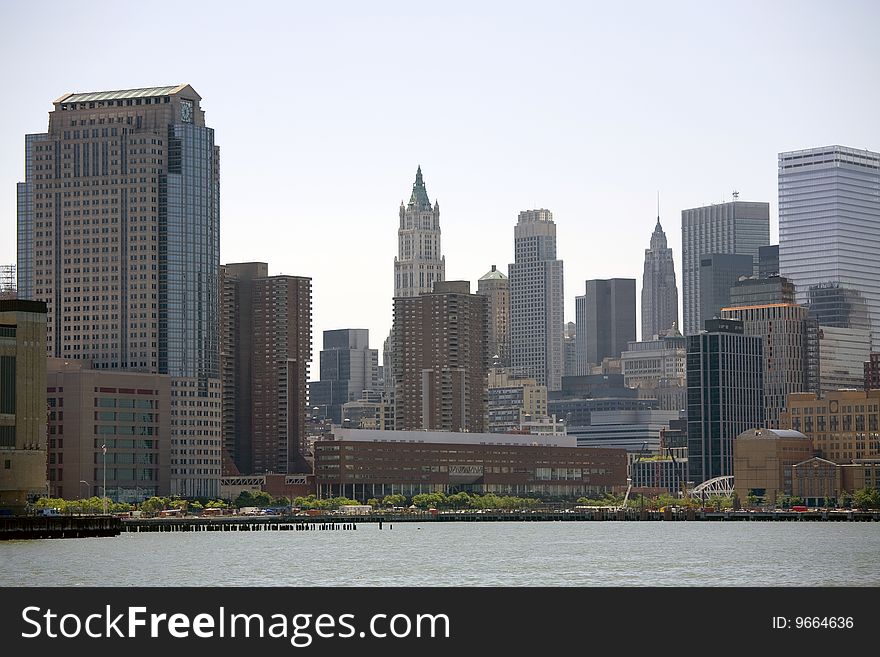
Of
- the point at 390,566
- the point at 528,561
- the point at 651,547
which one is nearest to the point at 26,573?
the point at 390,566

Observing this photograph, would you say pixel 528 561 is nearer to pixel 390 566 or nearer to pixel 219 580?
pixel 390 566

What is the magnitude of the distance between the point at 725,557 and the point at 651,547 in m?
27.1

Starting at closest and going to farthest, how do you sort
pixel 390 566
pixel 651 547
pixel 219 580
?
1. pixel 219 580
2. pixel 390 566
3. pixel 651 547

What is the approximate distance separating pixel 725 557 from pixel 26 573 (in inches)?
2614
